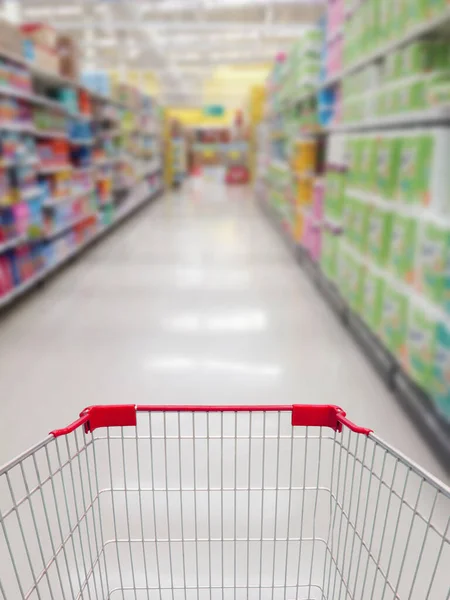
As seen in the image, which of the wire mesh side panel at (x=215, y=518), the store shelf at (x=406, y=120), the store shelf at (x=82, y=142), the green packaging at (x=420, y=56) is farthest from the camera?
the store shelf at (x=82, y=142)

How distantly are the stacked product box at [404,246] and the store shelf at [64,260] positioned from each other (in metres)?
2.57

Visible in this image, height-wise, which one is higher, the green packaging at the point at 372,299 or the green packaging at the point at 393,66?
the green packaging at the point at 393,66

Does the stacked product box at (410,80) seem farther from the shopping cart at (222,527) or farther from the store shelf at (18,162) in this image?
the store shelf at (18,162)

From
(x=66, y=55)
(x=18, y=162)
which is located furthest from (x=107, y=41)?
(x=18, y=162)

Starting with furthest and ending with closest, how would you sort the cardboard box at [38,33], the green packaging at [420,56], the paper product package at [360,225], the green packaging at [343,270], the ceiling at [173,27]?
the ceiling at [173,27]
the cardboard box at [38,33]
the green packaging at [343,270]
the paper product package at [360,225]
the green packaging at [420,56]

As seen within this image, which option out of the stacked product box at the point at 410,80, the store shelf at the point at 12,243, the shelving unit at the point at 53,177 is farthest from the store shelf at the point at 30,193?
the stacked product box at the point at 410,80

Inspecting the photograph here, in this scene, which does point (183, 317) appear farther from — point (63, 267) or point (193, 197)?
point (193, 197)

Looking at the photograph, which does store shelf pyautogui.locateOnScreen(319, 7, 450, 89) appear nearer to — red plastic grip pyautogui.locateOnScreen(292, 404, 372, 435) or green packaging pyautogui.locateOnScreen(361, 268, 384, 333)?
green packaging pyautogui.locateOnScreen(361, 268, 384, 333)

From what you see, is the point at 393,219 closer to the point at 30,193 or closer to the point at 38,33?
the point at 30,193

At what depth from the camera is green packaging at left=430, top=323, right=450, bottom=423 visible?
2.09 metres

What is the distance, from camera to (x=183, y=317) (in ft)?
13.2

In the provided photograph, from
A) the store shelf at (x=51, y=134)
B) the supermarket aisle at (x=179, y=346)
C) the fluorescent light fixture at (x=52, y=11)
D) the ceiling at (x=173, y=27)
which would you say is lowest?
the supermarket aisle at (x=179, y=346)

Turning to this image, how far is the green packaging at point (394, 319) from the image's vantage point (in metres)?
2.61

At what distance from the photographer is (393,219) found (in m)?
2.78
